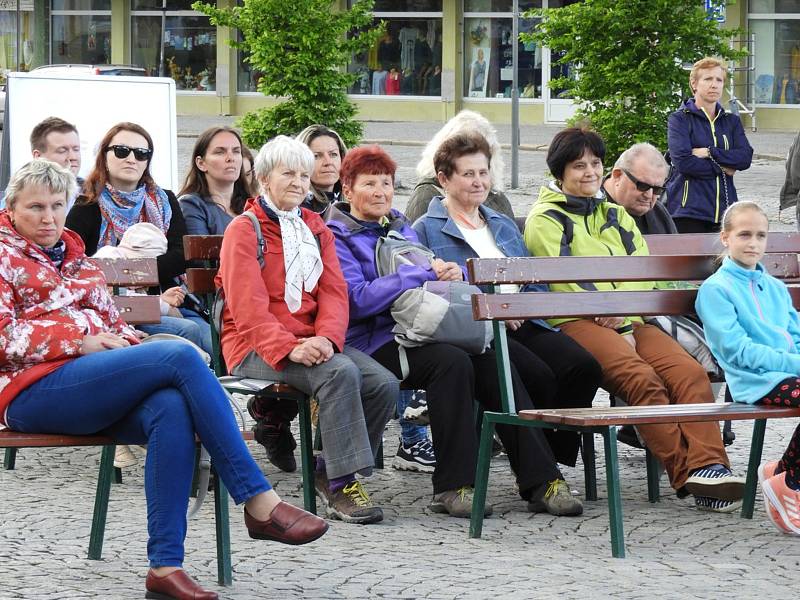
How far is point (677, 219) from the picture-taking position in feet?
34.8

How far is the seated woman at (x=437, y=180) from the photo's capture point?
7.98 metres

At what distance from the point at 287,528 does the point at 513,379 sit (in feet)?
5.50

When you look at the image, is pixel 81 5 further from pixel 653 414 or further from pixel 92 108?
pixel 653 414

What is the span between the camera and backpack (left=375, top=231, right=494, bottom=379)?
6.66 metres

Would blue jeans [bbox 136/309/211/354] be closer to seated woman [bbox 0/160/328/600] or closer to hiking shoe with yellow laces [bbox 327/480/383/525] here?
hiking shoe with yellow laces [bbox 327/480/383/525]

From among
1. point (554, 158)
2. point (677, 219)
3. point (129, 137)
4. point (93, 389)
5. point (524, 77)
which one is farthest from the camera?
point (524, 77)

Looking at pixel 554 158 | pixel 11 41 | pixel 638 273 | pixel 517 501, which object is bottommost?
pixel 517 501

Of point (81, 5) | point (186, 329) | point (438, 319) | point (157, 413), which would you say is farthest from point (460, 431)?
point (81, 5)

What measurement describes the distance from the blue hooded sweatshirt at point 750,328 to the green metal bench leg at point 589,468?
0.71m

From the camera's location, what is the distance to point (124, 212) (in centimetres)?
793

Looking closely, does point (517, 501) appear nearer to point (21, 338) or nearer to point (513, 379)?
point (513, 379)

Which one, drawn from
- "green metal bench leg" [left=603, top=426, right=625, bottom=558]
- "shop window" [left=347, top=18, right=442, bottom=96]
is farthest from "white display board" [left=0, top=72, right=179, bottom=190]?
"shop window" [left=347, top=18, right=442, bottom=96]

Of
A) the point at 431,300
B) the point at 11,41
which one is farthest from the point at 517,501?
the point at 11,41

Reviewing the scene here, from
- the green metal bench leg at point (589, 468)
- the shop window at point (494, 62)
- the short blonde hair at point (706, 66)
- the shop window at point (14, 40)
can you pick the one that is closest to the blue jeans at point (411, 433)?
the green metal bench leg at point (589, 468)
